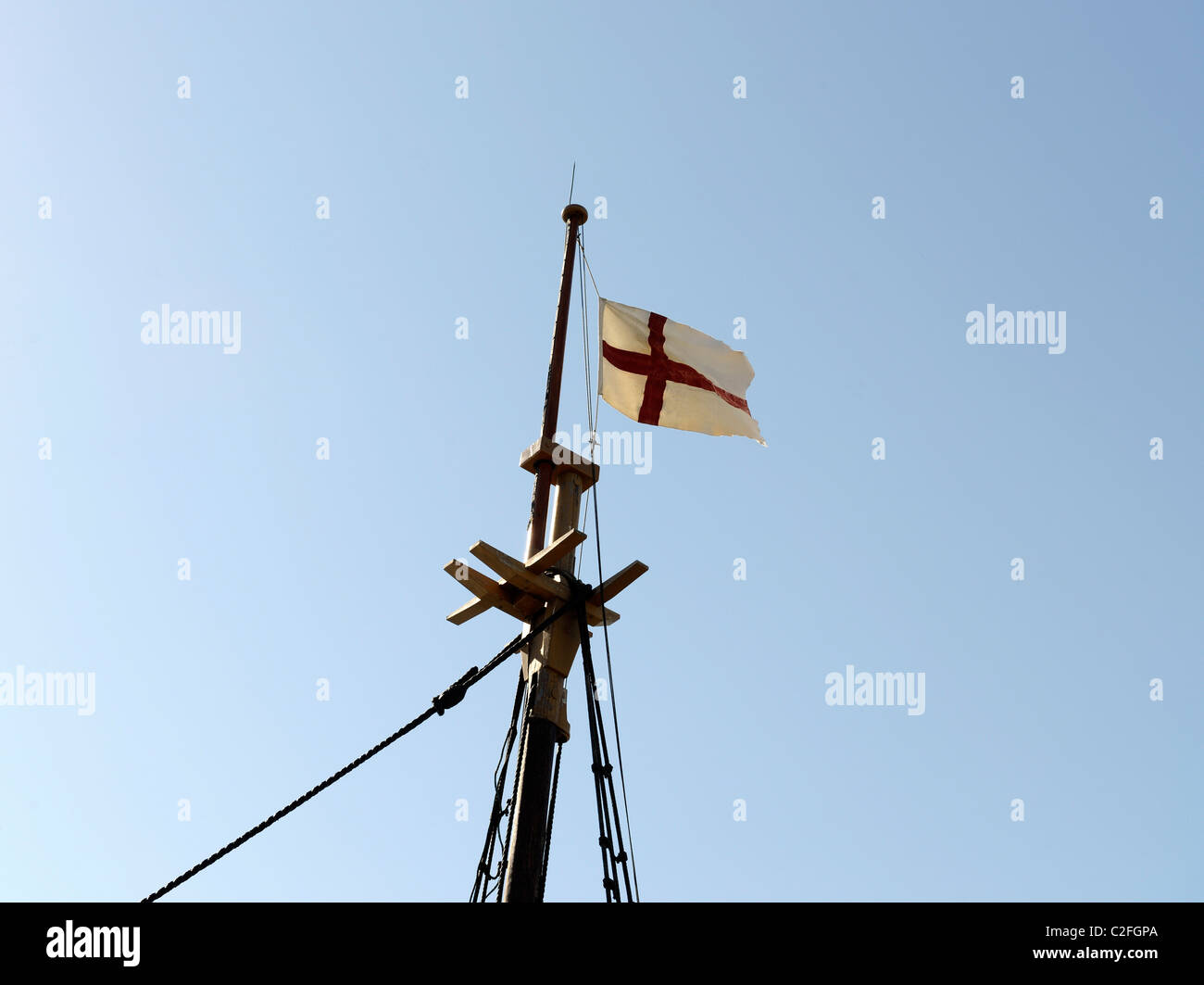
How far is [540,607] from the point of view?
1046 centimetres

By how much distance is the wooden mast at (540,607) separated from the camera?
30.9ft

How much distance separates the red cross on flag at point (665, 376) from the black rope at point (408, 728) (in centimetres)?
314

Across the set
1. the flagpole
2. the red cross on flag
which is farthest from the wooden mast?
the red cross on flag

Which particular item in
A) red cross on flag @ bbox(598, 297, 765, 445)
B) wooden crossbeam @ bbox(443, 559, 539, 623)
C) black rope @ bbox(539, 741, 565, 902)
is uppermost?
red cross on flag @ bbox(598, 297, 765, 445)

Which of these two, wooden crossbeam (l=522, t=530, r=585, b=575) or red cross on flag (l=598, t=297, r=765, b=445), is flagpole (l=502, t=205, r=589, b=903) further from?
red cross on flag (l=598, t=297, r=765, b=445)

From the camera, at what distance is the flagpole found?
30.3 ft

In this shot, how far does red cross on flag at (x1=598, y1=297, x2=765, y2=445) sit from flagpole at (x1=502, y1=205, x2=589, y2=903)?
106 cm

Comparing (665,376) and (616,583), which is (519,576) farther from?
(665,376)

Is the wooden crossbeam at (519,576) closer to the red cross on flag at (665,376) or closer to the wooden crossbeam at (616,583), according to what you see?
the wooden crossbeam at (616,583)

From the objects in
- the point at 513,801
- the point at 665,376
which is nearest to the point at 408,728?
the point at 513,801

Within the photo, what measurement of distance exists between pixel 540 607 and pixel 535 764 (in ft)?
4.58

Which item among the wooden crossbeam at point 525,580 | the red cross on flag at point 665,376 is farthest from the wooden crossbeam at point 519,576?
the red cross on flag at point 665,376
